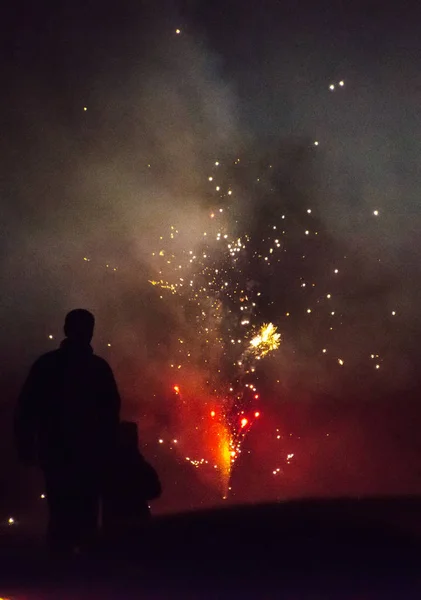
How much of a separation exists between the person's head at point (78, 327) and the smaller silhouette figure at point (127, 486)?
1.43 feet

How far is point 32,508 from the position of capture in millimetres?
8258

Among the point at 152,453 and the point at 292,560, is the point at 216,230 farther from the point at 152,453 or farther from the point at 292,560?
the point at 292,560

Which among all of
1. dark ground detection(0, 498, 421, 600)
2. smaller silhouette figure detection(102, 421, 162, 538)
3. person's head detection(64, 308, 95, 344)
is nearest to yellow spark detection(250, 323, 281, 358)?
smaller silhouette figure detection(102, 421, 162, 538)

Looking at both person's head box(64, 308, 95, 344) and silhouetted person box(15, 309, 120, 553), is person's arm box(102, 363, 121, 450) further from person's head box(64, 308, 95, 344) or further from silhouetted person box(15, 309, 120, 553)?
person's head box(64, 308, 95, 344)

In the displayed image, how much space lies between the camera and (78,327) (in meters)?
3.10

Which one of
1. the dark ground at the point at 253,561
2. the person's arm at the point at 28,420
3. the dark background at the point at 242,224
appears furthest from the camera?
the dark background at the point at 242,224

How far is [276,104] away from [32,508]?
16.9 feet

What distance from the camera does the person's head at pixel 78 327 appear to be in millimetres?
3102

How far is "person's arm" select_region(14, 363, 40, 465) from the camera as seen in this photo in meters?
2.97

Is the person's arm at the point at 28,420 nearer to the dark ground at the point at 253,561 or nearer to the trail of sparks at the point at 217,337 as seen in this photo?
the dark ground at the point at 253,561

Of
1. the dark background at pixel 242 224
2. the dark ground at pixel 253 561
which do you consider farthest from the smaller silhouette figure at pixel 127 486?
the dark background at pixel 242 224

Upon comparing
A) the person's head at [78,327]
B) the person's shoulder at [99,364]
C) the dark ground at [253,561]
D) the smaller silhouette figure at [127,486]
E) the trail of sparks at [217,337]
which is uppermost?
the trail of sparks at [217,337]

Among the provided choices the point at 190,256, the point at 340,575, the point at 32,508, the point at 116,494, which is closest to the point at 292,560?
the point at 340,575

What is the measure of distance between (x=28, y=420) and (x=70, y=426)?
16 cm
